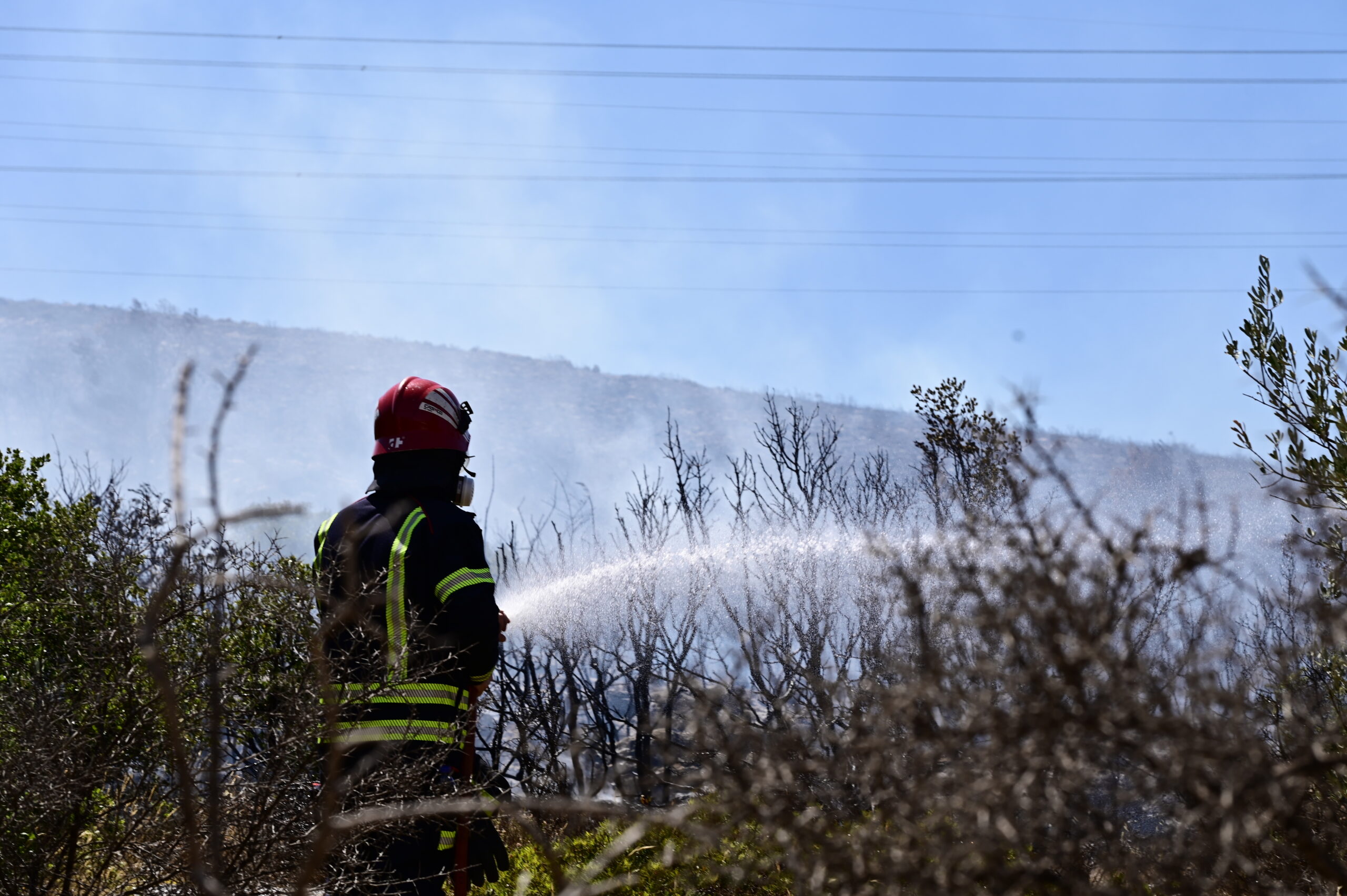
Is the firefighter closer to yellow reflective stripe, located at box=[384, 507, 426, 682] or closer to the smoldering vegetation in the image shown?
yellow reflective stripe, located at box=[384, 507, 426, 682]

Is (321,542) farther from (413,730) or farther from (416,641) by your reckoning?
(413,730)

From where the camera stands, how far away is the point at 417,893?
420cm

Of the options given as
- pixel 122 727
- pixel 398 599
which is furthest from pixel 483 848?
pixel 122 727

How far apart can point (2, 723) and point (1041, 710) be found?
12.5ft

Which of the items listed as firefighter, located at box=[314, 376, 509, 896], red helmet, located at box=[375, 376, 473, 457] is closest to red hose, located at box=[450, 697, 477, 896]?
firefighter, located at box=[314, 376, 509, 896]

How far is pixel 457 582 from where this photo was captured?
14.5 feet

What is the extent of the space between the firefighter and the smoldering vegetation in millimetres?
152

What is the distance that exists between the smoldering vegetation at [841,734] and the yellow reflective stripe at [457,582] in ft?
1.69

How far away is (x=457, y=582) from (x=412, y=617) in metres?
0.24

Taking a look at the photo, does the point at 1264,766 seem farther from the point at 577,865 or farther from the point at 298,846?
the point at 577,865

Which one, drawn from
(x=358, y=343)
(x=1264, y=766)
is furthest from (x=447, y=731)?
(x=358, y=343)

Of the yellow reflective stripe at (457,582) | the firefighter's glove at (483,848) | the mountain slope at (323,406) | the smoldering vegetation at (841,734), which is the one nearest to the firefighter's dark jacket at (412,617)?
the yellow reflective stripe at (457,582)

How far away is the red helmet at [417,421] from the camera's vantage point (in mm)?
4883

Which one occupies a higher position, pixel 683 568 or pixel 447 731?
pixel 683 568
